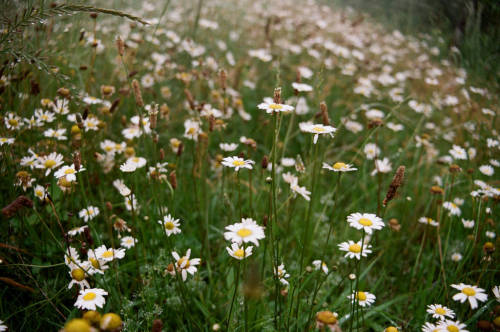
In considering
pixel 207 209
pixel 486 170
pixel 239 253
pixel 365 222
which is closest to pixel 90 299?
pixel 239 253

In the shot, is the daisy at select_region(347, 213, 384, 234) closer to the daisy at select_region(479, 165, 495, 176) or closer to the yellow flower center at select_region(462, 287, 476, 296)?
the yellow flower center at select_region(462, 287, 476, 296)

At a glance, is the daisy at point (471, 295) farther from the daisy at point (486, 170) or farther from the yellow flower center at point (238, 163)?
the daisy at point (486, 170)

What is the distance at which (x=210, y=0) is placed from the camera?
5996 millimetres

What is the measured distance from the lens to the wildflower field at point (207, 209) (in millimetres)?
1383

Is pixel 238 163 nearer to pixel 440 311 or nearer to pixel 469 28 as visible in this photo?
pixel 440 311

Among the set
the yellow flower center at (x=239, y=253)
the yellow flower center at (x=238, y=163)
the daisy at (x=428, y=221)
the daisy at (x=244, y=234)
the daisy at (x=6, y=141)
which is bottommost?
the daisy at (x=428, y=221)

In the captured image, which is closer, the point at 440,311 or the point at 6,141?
the point at 440,311

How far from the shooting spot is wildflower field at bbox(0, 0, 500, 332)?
138 cm

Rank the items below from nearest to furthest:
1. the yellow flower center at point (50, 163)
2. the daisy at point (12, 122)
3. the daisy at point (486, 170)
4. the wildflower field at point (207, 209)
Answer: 1. the wildflower field at point (207, 209)
2. the yellow flower center at point (50, 163)
3. the daisy at point (12, 122)
4. the daisy at point (486, 170)

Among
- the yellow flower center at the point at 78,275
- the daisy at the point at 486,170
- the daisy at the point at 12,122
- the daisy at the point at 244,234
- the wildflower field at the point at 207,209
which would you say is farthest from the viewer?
the daisy at the point at 486,170

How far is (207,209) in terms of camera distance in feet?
5.69

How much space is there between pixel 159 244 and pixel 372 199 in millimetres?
1756

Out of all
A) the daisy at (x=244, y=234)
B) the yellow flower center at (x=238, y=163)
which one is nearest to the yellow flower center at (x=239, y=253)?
the daisy at (x=244, y=234)

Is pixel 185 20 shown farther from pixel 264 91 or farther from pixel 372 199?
pixel 372 199
